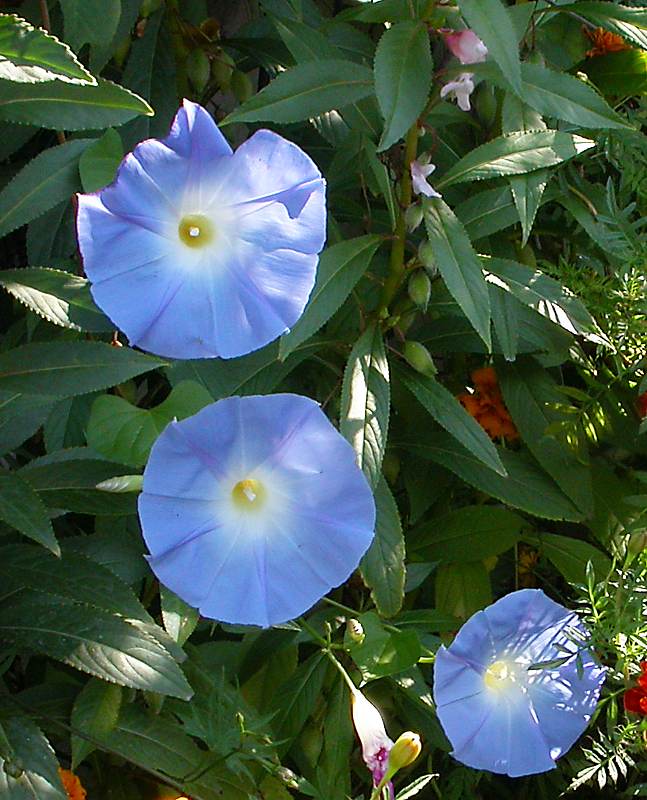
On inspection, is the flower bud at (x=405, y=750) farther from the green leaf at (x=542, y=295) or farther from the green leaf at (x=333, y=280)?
the green leaf at (x=542, y=295)

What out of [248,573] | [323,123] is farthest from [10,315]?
[248,573]

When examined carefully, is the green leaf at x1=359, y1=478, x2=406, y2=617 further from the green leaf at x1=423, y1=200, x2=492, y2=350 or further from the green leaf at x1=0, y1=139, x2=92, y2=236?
the green leaf at x1=0, y1=139, x2=92, y2=236

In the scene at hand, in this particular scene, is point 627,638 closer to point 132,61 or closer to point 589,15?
point 589,15

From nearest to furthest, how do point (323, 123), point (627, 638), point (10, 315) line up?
1. point (627, 638)
2. point (323, 123)
3. point (10, 315)

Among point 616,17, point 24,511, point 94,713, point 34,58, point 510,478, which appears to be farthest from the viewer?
point 510,478

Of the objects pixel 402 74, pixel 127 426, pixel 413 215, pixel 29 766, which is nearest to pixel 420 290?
pixel 413 215

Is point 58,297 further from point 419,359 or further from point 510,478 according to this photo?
point 510,478
